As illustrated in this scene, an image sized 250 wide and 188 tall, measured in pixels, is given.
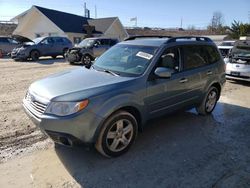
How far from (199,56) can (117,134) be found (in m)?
2.76

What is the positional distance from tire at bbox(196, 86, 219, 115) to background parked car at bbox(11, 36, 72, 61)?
14919mm

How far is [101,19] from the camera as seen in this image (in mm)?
36281

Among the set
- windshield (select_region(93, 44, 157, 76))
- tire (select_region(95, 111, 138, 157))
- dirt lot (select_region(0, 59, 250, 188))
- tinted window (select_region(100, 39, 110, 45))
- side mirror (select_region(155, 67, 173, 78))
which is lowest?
dirt lot (select_region(0, 59, 250, 188))

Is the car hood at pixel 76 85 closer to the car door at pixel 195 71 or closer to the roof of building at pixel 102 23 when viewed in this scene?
the car door at pixel 195 71

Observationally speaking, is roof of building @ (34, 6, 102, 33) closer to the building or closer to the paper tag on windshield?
the building

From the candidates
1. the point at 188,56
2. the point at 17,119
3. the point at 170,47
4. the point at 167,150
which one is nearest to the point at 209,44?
the point at 188,56

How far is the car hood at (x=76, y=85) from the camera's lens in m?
3.57

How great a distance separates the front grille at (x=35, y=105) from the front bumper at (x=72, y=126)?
9 cm

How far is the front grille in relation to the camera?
11.8ft

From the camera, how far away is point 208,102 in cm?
611

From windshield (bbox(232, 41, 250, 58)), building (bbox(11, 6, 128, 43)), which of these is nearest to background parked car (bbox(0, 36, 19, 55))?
building (bbox(11, 6, 128, 43))

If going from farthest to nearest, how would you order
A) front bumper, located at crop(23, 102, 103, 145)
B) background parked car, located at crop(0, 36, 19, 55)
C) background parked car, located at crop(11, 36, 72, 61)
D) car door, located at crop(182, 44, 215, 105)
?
background parked car, located at crop(0, 36, 19, 55) → background parked car, located at crop(11, 36, 72, 61) → car door, located at crop(182, 44, 215, 105) → front bumper, located at crop(23, 102, 103, 145)

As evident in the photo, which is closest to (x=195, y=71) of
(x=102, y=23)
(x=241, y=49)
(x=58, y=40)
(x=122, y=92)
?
(x=122, y=92)

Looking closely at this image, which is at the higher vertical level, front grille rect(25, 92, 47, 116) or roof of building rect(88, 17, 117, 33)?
roof of building rect(88, 17, 117, 33)
